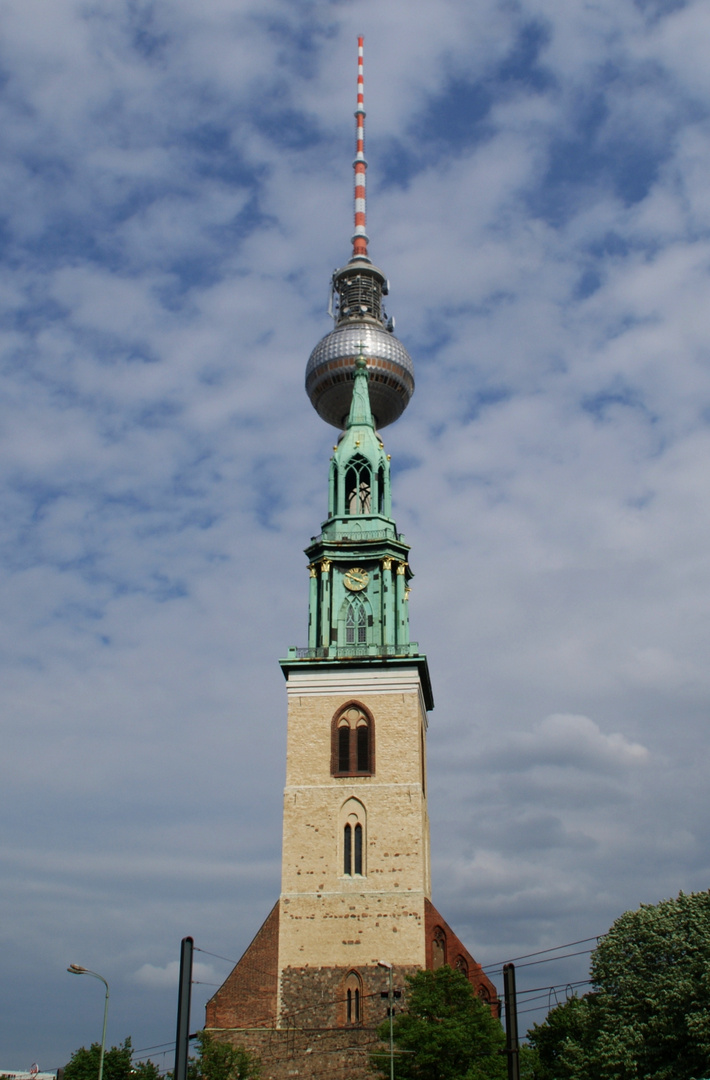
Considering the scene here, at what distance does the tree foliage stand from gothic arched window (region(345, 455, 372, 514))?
29.7 m

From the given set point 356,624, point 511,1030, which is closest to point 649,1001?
point 511,1030

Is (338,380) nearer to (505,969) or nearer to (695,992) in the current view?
(695,992)

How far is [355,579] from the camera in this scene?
65.6m

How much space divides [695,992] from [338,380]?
53.3 m

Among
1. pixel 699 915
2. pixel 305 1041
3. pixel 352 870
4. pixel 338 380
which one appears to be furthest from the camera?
pixel 338 380

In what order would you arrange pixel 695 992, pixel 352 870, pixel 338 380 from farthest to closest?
pixel 338 380 < pixel 352 870 < pixel 695 992

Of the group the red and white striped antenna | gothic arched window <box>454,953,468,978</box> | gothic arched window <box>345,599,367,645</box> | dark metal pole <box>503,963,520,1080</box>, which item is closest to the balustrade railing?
gothic arched window <box>345,599,367,645</box>

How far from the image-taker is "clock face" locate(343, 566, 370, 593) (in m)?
65.2

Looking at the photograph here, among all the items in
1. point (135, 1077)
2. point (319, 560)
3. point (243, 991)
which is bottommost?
point (135, 1077)

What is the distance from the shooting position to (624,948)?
164ft

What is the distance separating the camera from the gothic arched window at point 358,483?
7031 centimetres

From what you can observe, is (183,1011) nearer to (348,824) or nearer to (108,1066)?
(348,824)

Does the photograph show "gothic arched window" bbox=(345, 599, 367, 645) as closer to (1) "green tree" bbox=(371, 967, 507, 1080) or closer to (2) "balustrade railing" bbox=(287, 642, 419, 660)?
(2) "balustrade railing" bbox=(287, 642, 419, 660)

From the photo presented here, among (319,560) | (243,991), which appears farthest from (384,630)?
(243,991)
